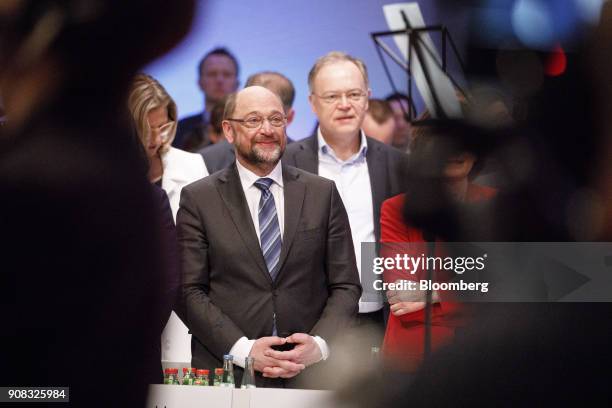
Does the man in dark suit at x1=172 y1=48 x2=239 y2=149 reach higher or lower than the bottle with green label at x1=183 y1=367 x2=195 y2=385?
higher

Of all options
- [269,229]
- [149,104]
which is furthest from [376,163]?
[149,104]

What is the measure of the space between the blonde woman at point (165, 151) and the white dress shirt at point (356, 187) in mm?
424

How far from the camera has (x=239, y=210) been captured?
271 cm

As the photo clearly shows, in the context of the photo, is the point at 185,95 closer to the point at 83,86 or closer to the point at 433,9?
the point at 433,9

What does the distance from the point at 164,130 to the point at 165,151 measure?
7cm

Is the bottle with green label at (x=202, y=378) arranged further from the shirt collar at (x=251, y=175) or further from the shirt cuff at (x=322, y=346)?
the shirt collar at (x=251, y=175)

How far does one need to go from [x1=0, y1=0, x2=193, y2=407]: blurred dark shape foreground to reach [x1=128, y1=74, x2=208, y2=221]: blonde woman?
2214 mm

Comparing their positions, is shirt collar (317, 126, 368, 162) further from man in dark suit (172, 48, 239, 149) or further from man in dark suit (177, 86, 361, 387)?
man in dark suit (172, 48, 239, 149)

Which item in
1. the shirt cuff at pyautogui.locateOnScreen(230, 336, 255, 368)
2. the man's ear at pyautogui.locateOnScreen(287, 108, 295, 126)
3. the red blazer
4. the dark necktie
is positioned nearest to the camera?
the red blazer

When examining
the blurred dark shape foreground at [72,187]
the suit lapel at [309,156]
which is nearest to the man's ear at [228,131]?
the suit lapel at [309,156]

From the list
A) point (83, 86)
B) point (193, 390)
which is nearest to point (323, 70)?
point (193, 390)

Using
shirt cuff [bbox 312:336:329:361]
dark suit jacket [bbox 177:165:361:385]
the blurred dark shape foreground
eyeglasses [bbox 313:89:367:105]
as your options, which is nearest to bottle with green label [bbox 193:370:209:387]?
dark suit jacket [bbox 177:165:361:385]

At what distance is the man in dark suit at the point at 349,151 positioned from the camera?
9.09 ft

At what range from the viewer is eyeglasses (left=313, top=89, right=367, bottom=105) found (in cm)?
280
